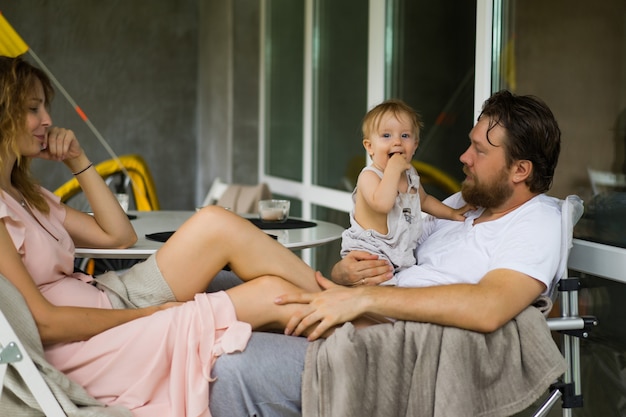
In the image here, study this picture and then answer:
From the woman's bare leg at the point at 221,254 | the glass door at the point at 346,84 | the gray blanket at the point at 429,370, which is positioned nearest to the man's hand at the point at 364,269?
the woman's bare leg at the point at 221,254

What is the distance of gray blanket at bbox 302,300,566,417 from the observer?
2.12 metres

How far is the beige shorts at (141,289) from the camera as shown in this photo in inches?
98.6

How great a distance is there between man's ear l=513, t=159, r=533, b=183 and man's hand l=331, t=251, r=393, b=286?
463mm

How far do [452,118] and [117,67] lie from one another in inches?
176

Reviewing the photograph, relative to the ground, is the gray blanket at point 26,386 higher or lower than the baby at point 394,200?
lower

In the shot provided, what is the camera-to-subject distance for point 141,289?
2518 millimetres

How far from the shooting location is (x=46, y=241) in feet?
7.96

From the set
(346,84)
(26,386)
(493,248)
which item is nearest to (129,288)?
(26,386)

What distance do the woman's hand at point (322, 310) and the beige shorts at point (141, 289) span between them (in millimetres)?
361

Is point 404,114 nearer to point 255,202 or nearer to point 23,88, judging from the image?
point 23,88

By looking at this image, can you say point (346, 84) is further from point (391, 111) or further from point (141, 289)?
point (141, 289)

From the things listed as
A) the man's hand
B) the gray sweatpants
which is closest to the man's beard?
the man's hand

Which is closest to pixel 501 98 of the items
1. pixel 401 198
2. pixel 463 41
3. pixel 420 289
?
pixel 401 198

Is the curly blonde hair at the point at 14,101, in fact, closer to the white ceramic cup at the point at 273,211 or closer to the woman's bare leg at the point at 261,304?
the woman's bare leg at the point at 261,304
